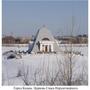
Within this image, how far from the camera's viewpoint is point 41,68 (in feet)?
9.13

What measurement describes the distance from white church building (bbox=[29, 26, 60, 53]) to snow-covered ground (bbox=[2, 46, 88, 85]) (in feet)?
0.13

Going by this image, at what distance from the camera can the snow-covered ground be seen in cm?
276

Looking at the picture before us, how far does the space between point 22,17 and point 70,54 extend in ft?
1.56

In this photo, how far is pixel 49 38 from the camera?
108 inches

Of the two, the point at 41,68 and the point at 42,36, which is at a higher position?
the point at 42,36

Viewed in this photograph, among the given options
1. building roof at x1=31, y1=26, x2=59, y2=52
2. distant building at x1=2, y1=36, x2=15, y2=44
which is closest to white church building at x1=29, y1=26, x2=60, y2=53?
building roof at x1=31, y1=26, x2=59, y2=52

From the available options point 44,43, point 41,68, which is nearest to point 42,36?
point 44,43

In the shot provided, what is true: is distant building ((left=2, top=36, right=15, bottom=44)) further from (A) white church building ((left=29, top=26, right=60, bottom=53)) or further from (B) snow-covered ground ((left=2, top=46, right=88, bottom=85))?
(A) white church building ((left=29, top=26, right=60, bottom=53))

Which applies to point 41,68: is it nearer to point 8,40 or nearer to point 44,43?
point 44,43

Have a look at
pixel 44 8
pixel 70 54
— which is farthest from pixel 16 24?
pixel 70 54

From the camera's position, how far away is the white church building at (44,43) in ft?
8.98

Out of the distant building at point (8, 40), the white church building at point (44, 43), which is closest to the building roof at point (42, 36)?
the white church building at point (44, 43)

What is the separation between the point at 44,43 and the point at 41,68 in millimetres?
198

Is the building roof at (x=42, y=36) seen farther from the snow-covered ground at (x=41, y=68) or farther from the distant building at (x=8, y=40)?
the distant building at (x=8, y=40)
